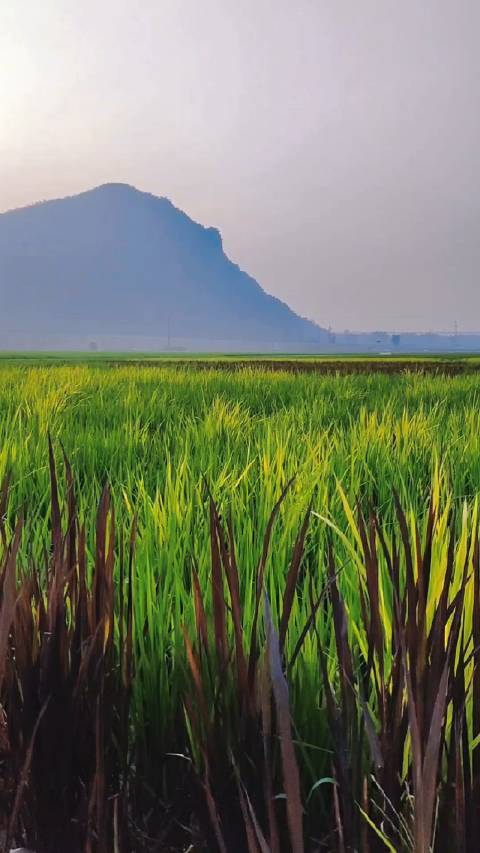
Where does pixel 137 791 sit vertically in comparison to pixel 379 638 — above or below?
below

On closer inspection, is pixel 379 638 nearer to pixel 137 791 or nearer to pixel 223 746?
pixel 223 746

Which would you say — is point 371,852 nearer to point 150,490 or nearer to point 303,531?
point 303,531

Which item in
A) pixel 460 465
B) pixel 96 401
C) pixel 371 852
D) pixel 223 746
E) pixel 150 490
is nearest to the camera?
pixel 371 852

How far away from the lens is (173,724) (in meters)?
0.86

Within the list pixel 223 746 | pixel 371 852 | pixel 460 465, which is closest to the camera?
pixel 371 852

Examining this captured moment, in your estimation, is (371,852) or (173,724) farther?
(173,724)

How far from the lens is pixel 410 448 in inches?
110

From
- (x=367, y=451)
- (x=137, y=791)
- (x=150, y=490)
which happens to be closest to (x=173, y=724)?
(x=137, y=791)

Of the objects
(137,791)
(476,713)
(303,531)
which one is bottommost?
(137,791)

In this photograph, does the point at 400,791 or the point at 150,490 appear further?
the point at 150,490

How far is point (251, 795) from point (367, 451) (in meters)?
2.08

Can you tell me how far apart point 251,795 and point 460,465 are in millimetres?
2143

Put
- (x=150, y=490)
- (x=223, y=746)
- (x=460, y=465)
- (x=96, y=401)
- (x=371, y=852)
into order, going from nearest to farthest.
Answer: (x=371, y=852) < (x=223, y=746) < (x=150, y=490) < (x=460, y=465) < (x=96, y=401)

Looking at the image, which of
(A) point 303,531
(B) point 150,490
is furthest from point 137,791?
(B) point 150,490
